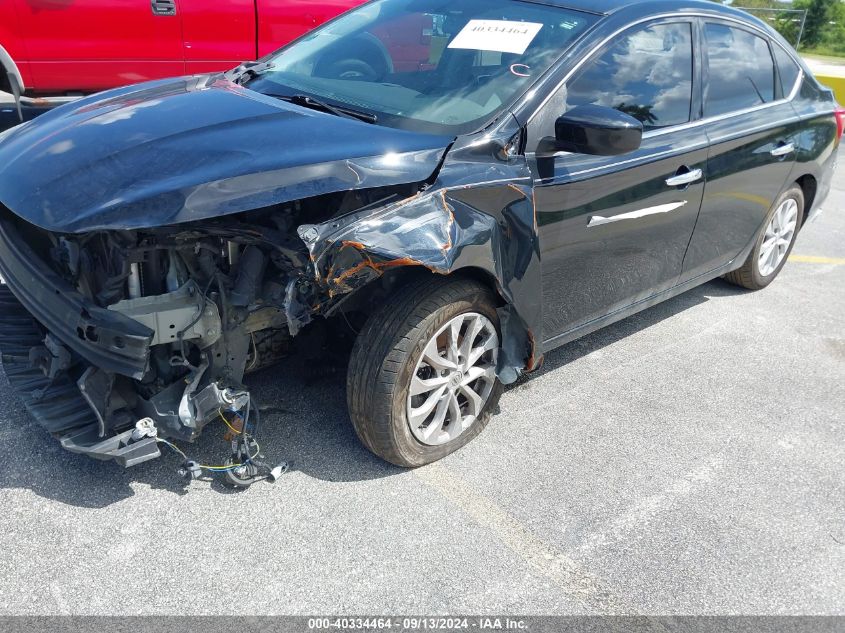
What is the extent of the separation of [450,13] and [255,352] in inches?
69.8

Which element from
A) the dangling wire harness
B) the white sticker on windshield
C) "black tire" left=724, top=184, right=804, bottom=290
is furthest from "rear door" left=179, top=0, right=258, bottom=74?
the dangling wire harness

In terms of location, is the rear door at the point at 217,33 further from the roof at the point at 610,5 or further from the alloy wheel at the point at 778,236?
the alloy wheel at the point at 778,236

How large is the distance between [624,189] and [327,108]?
51.5 inches

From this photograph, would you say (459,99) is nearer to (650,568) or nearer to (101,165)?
(101,165)

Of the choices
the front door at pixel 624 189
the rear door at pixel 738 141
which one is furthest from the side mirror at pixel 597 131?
the rear door at pixel 738 141

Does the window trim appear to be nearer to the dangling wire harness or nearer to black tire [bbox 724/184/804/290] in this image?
black tire [bbox 724/184/804/290]

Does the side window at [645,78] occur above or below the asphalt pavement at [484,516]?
above

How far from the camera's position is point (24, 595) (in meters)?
2.23

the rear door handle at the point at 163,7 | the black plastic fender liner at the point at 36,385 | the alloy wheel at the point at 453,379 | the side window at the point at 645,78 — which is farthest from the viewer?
the rear door handle at the point at 163,7

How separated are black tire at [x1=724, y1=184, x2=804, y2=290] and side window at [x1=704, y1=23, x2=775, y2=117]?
0.70 m

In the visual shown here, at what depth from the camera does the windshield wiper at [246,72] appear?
3.65 metres

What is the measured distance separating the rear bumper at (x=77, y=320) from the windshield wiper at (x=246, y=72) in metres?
1.35

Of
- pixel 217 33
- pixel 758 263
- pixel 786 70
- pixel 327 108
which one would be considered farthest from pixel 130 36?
pixel 758 263

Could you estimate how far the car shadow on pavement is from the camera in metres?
2.71
